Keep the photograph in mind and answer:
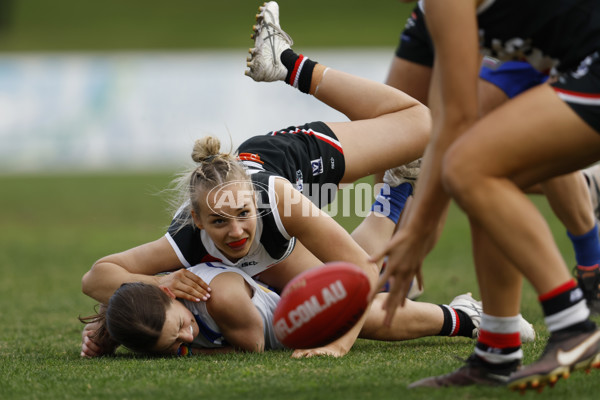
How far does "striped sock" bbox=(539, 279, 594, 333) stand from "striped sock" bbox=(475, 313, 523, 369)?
7.7 inches

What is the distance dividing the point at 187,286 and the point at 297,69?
4.76 ft

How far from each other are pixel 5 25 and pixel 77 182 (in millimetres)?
15895

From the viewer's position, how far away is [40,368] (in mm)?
3174

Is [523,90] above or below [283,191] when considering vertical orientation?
above

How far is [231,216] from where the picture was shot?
3.32m

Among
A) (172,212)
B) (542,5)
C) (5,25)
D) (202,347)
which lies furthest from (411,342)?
(5,25)

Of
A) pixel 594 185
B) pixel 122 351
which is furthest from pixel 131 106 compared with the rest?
pixel 122 351

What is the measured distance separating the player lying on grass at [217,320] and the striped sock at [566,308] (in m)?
1.18

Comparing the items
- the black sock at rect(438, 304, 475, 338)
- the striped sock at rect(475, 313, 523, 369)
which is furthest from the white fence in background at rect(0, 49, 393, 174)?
the striped sock at rect(475, 313, 523, 369)

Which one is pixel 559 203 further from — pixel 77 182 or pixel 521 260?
pixel 77 182

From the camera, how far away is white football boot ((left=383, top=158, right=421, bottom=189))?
14.9 ft

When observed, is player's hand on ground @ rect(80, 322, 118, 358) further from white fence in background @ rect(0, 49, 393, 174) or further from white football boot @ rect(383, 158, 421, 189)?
white fence in background @ rect(0, 49, 393, 174)

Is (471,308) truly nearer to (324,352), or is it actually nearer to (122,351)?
(324,352)

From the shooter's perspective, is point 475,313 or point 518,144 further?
point 475,313
